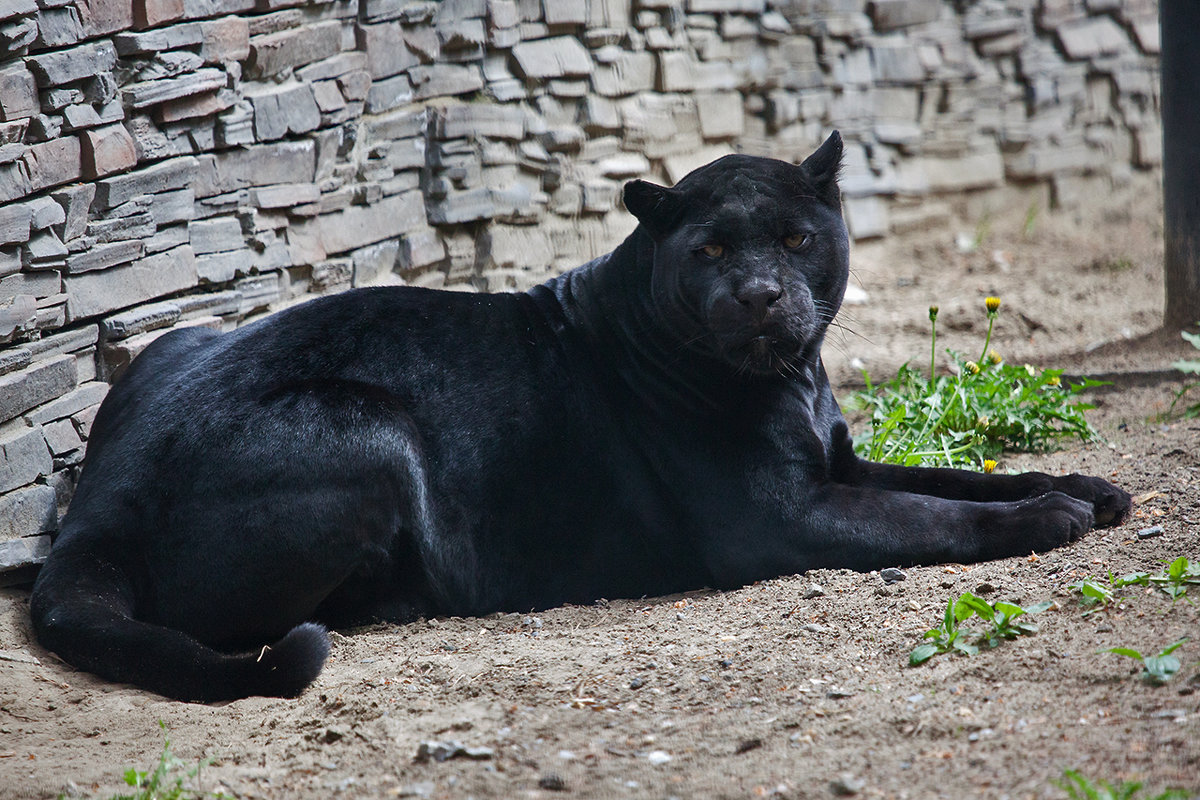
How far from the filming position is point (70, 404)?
3660 millimetres

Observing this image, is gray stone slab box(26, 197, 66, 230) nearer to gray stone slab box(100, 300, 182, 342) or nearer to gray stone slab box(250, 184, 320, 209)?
gray stone slab box(100, 300, 182, 342)

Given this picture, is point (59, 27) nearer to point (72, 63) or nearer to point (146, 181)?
point (72, 63)

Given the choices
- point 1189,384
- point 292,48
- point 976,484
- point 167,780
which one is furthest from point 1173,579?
point 292,48

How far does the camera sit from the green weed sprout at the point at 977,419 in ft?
14.0

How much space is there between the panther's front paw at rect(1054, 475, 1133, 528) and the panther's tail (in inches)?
91.4

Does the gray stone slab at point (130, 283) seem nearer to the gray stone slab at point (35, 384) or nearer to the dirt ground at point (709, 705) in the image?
the gray stone slab at point (35, 384)

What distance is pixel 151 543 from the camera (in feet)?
10.3

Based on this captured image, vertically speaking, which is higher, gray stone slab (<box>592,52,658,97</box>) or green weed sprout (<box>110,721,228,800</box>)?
gray stone slab (<box>592,52,658,97</box>)

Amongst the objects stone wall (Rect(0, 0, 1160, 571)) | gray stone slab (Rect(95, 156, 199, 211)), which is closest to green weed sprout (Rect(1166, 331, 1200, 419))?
stone wall (Rect(0, 0, 1160, 571))

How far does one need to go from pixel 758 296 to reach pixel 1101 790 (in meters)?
1.67

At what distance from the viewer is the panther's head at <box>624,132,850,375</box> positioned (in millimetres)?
3258

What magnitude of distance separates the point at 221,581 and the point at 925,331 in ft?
15.1

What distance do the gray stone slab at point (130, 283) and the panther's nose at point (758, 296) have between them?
7.06 feet

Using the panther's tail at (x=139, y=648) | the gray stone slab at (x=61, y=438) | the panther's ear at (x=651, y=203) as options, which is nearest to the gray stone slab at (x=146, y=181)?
the gray stone slab at (x=61, y=438)
